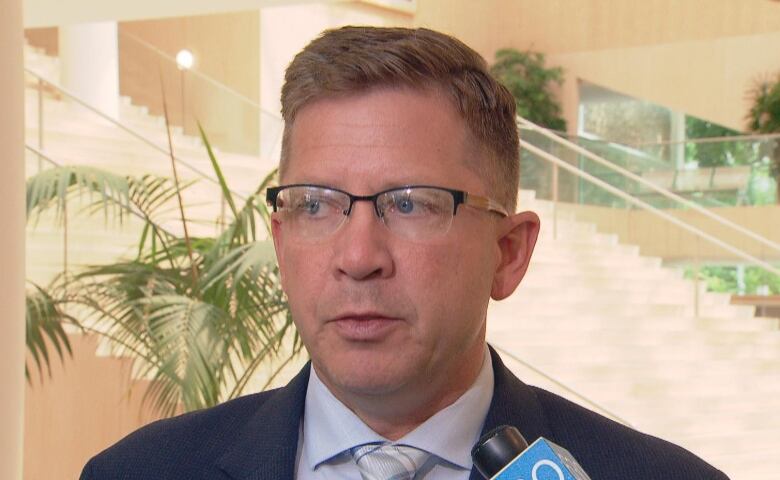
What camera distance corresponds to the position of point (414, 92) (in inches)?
55.8

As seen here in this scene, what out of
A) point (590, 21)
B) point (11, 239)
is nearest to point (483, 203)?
point (11, 239)

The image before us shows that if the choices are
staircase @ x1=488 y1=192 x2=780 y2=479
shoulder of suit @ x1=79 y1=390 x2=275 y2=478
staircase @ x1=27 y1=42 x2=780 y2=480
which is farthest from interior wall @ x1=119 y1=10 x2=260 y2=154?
shoulder of suit @ x1=79 y1=390 x2=275 y2=478

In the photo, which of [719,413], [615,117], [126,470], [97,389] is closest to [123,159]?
[97,389]

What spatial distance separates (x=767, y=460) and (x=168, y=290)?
5173 millimetres

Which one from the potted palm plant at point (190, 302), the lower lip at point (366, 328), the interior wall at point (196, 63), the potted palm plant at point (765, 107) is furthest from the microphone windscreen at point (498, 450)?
the potted palm plant at point (765, 107)

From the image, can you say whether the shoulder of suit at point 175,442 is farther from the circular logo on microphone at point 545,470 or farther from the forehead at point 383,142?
the circular logo on microphone at point 545,470

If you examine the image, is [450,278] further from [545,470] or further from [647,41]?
[647,41]

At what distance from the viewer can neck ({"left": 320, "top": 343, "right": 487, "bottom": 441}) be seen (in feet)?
4.60

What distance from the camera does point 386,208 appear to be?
1.34 metres

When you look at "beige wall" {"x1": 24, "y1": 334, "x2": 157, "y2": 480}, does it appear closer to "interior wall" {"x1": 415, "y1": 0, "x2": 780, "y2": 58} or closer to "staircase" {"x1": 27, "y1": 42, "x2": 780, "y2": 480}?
"staircase" {"x1": 27, "y1": 42, "x2": 780, "y2": 480}

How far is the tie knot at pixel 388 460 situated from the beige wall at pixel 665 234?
9237mm

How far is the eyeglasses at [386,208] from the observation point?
1.34 metres

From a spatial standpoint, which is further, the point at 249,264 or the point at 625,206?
the point at 625,206

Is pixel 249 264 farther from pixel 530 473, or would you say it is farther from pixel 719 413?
pixel 719 413
